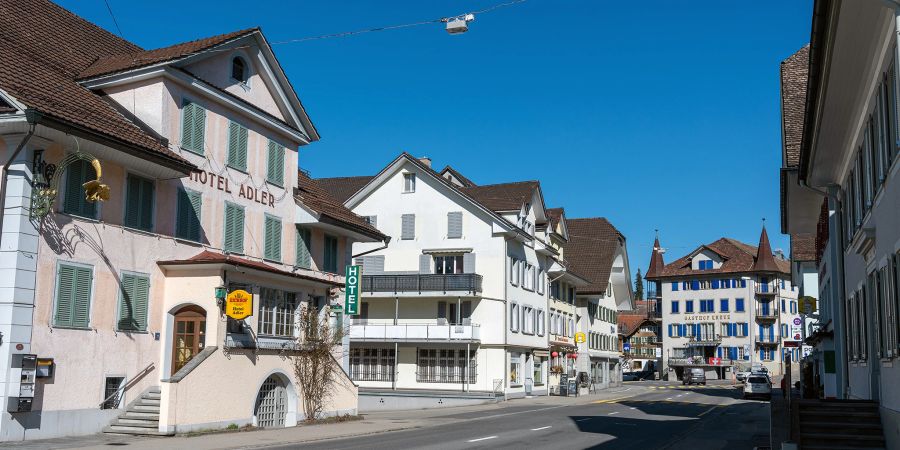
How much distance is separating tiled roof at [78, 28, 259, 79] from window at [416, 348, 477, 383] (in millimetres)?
27352

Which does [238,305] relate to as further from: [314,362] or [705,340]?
[705,340]

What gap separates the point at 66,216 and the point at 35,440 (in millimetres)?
4937

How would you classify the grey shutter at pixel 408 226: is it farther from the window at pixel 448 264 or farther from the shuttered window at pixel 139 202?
the shuttered window at pixel 139 202

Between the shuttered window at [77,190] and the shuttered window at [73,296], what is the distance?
4.23 ft

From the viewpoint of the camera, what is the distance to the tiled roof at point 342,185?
61.4 m

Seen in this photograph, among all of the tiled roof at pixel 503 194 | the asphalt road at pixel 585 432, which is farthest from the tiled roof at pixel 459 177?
the asphalt road at pixel 585 432

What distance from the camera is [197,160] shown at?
2514 cm

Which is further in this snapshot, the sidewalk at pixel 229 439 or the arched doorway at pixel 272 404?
the arched doorway at pixel 272 404

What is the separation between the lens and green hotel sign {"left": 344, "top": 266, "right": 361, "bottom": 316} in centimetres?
3045

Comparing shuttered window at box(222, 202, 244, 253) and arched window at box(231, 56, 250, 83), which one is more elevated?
arched window at box(231, 56, 250, 83)

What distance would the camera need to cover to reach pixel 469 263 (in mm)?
51875

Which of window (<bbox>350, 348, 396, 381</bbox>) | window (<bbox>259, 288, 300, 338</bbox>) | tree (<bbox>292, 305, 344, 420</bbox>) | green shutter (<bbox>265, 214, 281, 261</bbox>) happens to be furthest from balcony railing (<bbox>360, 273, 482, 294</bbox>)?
window (<bbox>259, 288, 300, 338</bbox>)

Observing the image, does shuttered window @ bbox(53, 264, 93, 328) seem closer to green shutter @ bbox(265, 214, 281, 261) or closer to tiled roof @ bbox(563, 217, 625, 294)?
green shutter @ bbox(265, 214, 281, 261)

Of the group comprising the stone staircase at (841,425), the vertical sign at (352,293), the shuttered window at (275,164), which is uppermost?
the shuttered window at (275,164)
